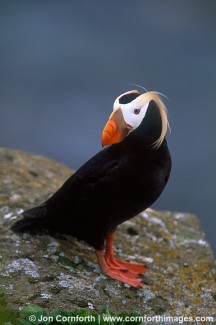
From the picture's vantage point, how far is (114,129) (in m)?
3.82

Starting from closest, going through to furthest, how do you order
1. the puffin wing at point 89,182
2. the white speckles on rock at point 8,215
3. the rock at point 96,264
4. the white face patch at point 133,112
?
the rock at point 96,264 → the white face patch at point 133,112 → the puffin wing at point 89,182 → the white speckles on rock at point 8,215

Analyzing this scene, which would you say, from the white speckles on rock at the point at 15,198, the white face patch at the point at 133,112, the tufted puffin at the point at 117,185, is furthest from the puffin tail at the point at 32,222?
the white face patch at the point at 133,112

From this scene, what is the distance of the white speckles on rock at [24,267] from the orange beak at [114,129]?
95 cm

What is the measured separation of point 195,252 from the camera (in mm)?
5000

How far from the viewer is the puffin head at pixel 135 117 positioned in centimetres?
383

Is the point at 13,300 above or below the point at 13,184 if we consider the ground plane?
below

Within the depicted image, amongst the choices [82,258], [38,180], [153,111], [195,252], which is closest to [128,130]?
[153,111]

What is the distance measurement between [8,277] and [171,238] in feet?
5.95

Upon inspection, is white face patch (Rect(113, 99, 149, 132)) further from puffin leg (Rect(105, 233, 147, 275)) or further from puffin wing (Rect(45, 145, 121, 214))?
puffin leg (Rect(105, 233, 147, 275))

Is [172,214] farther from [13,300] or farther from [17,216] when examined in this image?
[13,300]

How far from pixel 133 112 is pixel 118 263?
1.25m

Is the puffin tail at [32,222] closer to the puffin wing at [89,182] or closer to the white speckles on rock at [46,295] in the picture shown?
the puffin wing at [89,182]

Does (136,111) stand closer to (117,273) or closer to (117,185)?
(117,185)

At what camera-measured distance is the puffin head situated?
383cm
